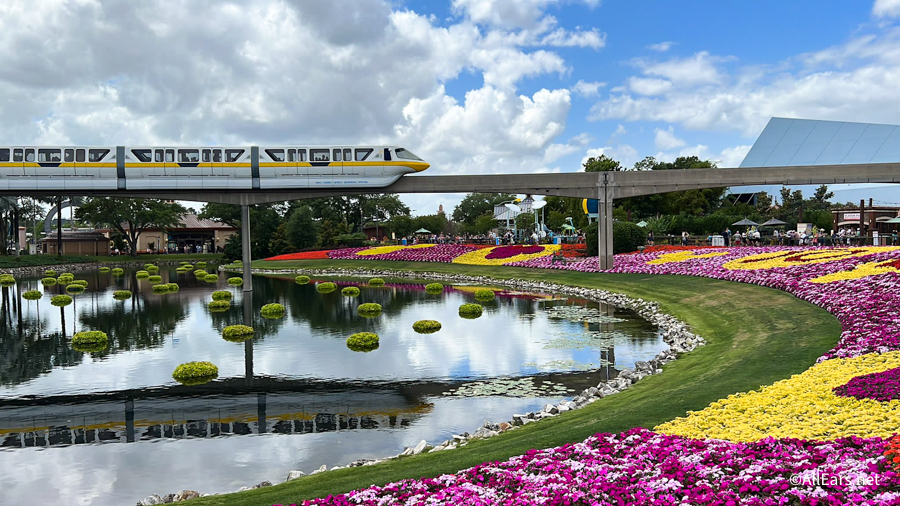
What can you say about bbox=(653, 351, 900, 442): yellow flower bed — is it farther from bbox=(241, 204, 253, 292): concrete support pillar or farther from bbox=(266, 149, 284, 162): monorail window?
bbox=(241, 204, 253, 292): concrete support pillar

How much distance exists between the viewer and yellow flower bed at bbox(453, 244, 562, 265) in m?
55.5

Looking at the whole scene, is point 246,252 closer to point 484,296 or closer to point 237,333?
point 484,296

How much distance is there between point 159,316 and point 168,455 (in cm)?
2166

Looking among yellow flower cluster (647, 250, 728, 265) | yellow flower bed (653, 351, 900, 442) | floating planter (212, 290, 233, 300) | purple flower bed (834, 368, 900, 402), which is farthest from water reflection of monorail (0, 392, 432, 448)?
yellow flower cluster (647, 250, 728, 265)

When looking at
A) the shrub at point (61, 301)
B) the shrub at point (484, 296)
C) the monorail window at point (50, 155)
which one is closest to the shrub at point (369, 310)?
the shrub at point (484, 296)

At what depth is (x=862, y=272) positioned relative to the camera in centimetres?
2680

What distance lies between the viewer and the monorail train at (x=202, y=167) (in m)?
38.9

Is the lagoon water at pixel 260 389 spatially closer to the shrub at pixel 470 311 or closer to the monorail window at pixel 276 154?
the shrub at pixel 470 311

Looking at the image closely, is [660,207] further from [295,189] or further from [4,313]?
[4,313]

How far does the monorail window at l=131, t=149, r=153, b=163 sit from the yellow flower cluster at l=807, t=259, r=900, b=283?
118 feet

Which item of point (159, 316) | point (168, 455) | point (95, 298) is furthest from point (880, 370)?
point (95, 298)

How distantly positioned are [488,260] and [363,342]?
34.3 metres

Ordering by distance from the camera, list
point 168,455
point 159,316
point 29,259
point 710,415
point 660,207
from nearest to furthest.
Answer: point 710,415 → point 168,455 → point 159,316 → point 29,259 → point 660,207

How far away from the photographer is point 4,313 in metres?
34.9
